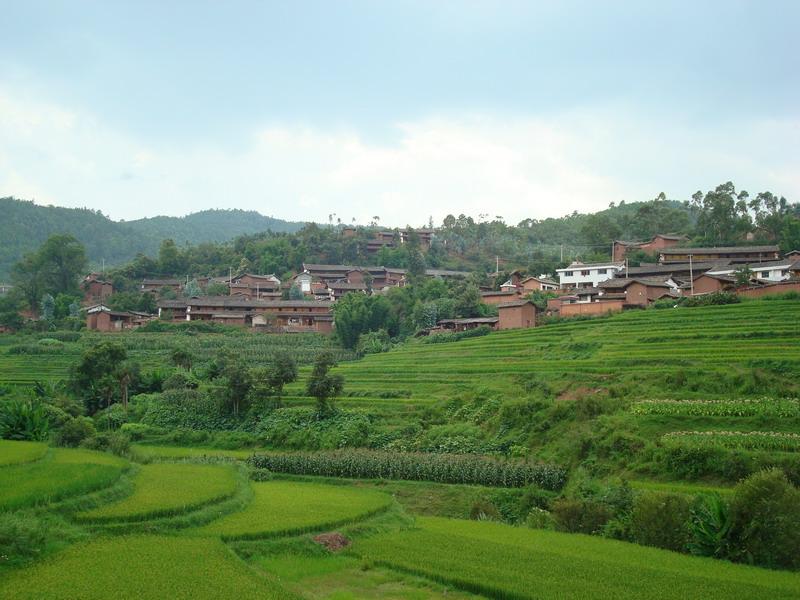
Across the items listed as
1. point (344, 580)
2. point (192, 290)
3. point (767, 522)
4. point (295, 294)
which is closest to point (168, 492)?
point (344, 580)

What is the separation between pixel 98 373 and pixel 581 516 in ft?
105

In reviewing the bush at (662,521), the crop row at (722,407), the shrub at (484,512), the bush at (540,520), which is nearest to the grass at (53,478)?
the shrub at (484,512)

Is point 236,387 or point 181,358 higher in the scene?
point 181,358

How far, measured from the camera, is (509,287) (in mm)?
64188

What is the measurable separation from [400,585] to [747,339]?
25.3 metres

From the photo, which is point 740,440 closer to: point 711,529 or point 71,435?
point 711,529

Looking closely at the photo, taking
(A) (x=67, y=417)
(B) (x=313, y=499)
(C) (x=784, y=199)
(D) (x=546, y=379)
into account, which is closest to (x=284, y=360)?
(A) (x=67, y=417)

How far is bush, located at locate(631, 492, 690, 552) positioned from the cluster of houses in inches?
1185

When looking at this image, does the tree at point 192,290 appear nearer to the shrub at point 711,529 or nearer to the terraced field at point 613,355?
the terraced field at point 613,355

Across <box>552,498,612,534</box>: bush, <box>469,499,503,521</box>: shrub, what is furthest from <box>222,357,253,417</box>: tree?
<box>552,498,612,534</box>: bush

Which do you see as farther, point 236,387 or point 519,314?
point 519,314

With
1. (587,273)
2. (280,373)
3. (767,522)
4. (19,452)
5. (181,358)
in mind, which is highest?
(587,273)

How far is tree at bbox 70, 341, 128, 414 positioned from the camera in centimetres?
4291

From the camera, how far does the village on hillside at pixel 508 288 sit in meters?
49.3
